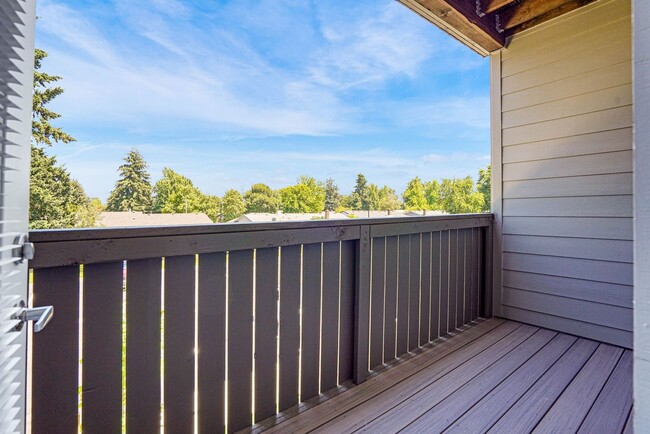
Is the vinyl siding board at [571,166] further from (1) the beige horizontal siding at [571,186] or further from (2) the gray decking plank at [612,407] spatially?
(2) the gray decking plank at [612,407]

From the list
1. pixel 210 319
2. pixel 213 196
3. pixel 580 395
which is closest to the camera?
pixel 210 319

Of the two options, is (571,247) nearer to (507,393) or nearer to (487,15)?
(507,393)

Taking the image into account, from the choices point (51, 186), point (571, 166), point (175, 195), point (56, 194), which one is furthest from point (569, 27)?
point (51, 186)

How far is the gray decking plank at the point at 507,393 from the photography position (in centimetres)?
155

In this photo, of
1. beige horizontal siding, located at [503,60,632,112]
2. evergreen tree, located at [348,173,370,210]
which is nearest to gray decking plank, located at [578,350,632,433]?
beige horizontal siding, located at [503,60,632,112]

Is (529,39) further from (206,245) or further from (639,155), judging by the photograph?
(206,245)

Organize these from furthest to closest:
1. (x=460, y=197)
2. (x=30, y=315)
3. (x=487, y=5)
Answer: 1. (x=460, y=197)
2. (x=487, y=5)
3. (x=30, y=315)

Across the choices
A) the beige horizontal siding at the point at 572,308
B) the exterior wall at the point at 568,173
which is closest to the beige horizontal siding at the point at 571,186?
the exterior wall at the point at 568,173

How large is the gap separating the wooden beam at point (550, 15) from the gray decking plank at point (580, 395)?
2543mm

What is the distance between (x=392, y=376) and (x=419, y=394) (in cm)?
22

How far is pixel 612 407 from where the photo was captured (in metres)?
1.67

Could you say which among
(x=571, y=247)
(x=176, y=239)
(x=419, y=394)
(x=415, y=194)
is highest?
(x=415, y=194)

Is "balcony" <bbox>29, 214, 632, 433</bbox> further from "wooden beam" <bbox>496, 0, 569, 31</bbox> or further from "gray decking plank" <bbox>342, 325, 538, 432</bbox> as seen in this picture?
"wooden beam" <bbox>496, 0, 569, 31</bbox>

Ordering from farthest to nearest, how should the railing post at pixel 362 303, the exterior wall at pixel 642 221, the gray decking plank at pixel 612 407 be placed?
the railing post at pixel 362 303 < the gray decking plank at pixel 612 407 < the exterior wall at pixel 642 221
